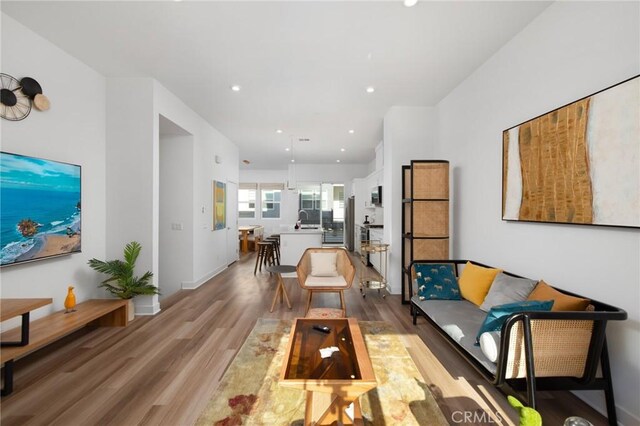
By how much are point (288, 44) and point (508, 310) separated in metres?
3.00

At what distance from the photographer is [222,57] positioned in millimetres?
3143

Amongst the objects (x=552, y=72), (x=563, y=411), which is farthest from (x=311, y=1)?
(x=563, y=411)

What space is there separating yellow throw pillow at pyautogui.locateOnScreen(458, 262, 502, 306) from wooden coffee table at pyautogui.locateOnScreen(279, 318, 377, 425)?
4.81ft

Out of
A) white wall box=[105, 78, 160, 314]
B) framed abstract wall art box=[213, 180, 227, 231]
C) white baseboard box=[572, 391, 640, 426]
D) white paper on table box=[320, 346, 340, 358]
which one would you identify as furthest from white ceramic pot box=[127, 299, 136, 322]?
white baseboard box=[572, 391, 640, 426]

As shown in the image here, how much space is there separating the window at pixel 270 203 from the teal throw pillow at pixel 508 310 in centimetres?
948

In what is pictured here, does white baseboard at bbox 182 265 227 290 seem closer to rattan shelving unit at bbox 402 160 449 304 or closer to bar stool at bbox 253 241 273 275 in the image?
bar stool at bbox 253 241 273 275

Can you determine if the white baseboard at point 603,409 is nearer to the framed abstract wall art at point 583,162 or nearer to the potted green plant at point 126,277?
the framed abstract wall art at point 583,162

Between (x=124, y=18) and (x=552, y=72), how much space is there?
368cm

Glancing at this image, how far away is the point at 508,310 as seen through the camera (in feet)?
6.30

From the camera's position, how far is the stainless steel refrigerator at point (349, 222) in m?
9.20

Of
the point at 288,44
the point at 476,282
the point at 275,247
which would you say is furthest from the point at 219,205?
the point at 476,282

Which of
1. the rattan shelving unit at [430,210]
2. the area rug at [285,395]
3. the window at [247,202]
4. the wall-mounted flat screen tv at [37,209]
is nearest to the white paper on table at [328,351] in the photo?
the area rug at [285,395]

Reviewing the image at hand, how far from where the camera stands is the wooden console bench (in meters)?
2.13

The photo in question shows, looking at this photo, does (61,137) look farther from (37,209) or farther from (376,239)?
(376,239)
